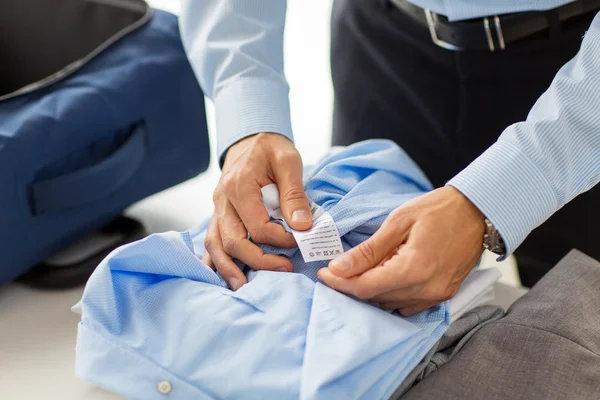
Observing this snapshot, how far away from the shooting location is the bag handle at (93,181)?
95cm

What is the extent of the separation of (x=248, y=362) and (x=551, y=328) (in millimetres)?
299

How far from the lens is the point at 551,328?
732 mm

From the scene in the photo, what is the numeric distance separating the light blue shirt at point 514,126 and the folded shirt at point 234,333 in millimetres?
113

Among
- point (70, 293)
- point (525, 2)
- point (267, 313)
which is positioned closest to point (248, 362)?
point (267, 313)

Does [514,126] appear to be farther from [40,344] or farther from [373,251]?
[40,344]

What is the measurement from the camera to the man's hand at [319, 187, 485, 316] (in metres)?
0.69

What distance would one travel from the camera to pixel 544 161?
0.76m

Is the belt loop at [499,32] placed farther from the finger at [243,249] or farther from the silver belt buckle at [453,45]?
the finger at [243,249]

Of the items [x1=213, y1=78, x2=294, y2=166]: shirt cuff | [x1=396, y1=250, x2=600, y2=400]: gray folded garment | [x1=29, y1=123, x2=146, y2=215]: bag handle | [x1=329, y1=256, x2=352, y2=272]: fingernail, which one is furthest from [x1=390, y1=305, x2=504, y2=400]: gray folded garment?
[x1=29, y1=123, x2=146, y2=215]: bag handle

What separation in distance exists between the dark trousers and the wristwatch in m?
0.34

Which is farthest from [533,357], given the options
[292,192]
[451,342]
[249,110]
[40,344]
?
[40,344]

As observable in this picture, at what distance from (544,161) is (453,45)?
0.31 meters

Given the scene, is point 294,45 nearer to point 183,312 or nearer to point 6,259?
point 6,259

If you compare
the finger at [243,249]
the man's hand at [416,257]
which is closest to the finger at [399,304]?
the man's hand at [416,257]
